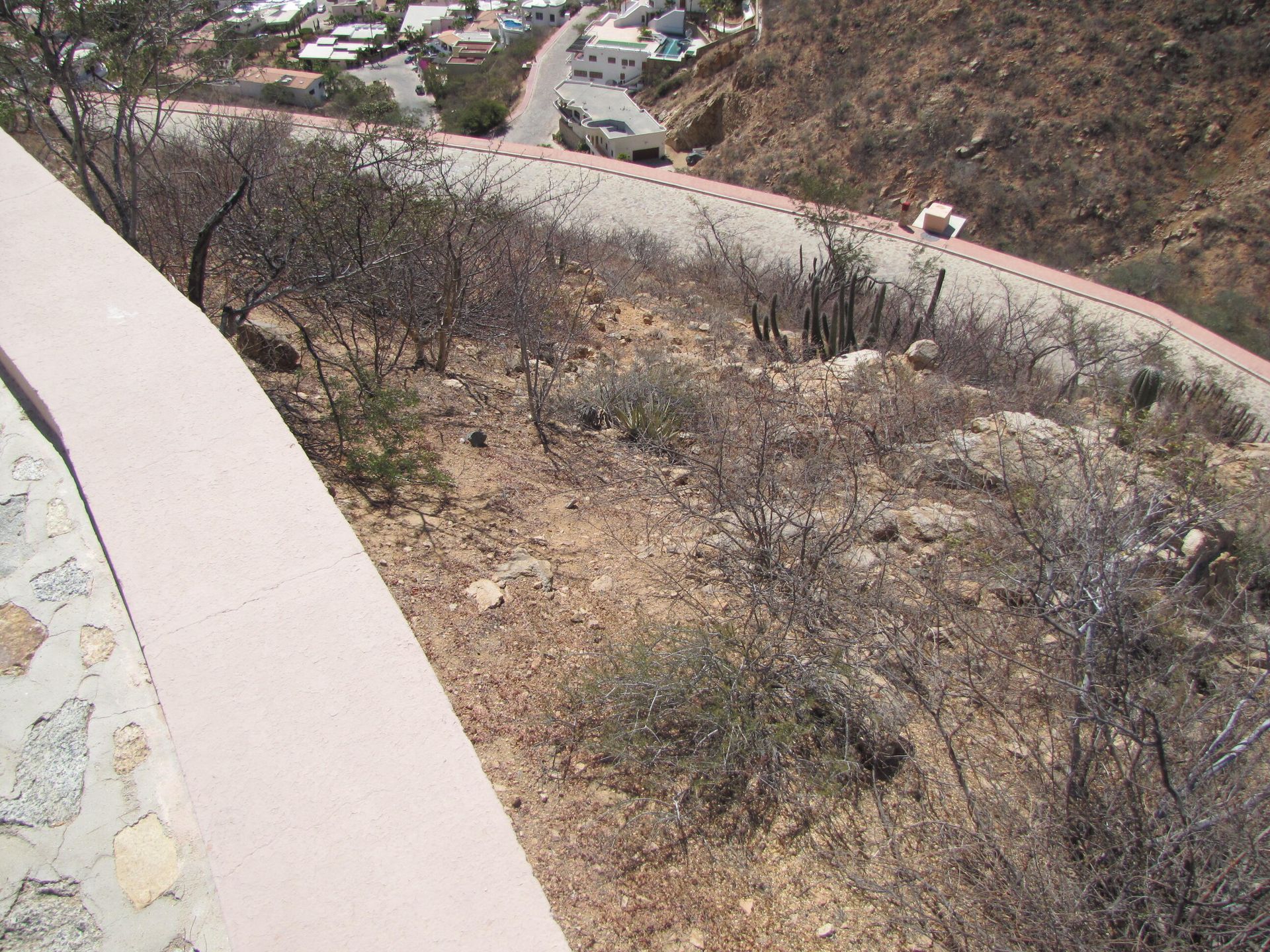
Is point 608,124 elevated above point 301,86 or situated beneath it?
elevated above

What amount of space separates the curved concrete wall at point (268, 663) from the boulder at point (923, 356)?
7.76m

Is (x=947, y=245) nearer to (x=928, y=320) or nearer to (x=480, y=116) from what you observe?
(x=928, y=320)

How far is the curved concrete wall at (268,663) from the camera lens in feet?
4.32

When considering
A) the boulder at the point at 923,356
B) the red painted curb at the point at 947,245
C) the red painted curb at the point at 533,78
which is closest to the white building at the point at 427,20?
the red painted curb at the point at 533,78

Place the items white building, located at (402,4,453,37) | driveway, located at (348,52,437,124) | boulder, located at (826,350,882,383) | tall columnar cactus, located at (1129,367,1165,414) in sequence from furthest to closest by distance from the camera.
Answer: white building, located at (402,4,453,37) → driveway, located at (348,52,437,124) → tall columnar cactus, located at (1129,367,1165,414) → boulder, located at (826,350,882,383)

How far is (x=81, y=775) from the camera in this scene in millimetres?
1378

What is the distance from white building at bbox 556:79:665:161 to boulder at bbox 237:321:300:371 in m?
23.8

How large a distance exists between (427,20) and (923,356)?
58.0 m

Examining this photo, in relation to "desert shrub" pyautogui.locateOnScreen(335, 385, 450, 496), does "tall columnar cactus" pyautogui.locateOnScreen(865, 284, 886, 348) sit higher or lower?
lower

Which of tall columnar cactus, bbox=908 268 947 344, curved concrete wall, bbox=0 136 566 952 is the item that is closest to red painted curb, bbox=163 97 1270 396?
tall columnar cactus, bbox=908 268 947 344

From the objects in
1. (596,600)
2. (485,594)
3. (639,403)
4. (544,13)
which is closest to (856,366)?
(639,403)

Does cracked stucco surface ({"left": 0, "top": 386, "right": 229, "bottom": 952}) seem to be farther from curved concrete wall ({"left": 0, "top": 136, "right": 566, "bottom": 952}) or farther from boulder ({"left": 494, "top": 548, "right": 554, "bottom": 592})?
boulder ({"left": 494, "top": 548, "right": 554, "bottom": 592})

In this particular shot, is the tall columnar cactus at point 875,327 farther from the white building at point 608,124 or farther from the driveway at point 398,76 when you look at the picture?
the driveway at point 398,76

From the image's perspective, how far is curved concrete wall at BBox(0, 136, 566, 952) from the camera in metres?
1.32
